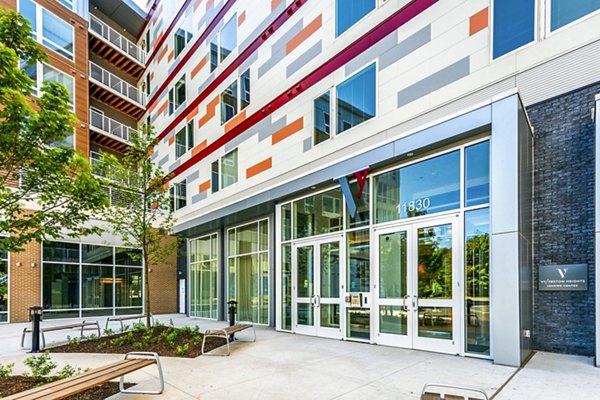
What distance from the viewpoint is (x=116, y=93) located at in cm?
2522

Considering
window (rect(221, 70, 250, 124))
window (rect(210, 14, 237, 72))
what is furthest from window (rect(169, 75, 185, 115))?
window (rect(221, 70, 250, 124))

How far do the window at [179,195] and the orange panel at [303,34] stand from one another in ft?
31.4

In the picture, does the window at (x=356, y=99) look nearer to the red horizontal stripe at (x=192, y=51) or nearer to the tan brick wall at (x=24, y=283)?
the red horizontal stripe at (x=192, y=51)

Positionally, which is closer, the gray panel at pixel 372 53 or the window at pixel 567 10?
the window at pixel 567 10

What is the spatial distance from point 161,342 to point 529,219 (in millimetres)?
8582

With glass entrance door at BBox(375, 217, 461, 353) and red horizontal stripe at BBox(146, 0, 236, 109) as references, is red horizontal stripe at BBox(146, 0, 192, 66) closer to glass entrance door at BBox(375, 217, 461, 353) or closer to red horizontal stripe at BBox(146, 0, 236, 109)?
red horizontal stripe at BBox(146, 0, 236, 109)

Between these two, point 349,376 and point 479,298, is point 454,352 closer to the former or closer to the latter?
point 479,298

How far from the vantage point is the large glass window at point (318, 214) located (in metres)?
10.5

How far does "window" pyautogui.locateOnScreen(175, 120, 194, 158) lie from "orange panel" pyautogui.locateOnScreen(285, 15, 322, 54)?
819 centimetres

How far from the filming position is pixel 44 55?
18.0ft

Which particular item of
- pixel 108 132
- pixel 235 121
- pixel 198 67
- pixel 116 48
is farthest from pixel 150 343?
pixel 116 48

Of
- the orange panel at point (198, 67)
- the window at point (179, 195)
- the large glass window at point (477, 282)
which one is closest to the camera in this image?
the large glass window at point (477, 282)

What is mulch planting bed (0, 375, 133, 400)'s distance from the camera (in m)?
5.31

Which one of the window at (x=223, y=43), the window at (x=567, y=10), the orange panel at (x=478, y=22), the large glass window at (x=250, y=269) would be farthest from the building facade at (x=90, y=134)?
the window at (x=567, y=10)
